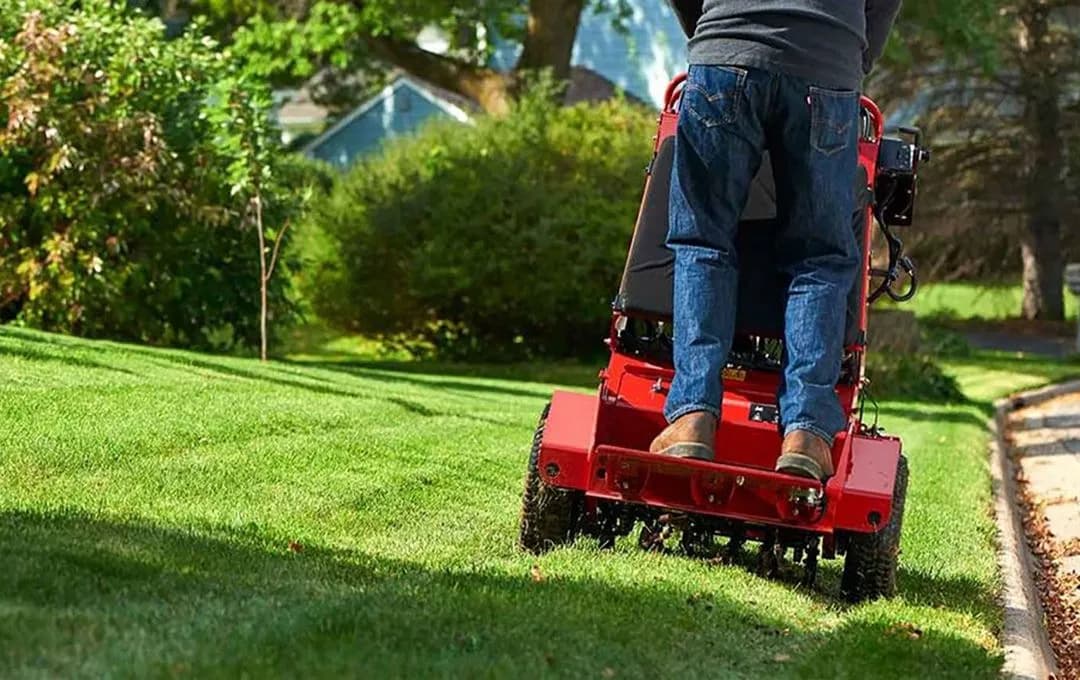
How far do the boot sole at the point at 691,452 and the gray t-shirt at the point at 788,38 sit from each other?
1322 millimetres

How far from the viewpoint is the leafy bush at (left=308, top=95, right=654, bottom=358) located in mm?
23875

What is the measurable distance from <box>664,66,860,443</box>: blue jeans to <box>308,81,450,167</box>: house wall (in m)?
37.1

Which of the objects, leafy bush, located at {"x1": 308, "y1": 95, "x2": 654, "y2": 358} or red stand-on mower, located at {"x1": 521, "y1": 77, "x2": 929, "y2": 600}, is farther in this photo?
leafy bush, located at {"x1": 308, "y1": 95, "x2": 654, "y2": 358}

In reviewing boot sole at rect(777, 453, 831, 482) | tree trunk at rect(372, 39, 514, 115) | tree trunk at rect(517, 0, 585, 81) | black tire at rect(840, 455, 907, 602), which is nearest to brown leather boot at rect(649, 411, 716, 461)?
boot sole at rect(777, 453, 831, 482)

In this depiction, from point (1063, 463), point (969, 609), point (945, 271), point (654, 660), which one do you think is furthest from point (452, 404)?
point (945, 271)

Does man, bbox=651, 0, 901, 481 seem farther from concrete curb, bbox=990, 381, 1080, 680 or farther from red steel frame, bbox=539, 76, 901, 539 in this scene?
concrete curb, bbox=990, 381, 1080, 680

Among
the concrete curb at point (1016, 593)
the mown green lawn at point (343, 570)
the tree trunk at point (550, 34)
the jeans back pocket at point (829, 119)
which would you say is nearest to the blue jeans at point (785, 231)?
the jeans back pocket at point (829, 119)

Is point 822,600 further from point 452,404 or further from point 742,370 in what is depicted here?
point 452,404

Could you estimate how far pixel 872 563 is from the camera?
24.4ft

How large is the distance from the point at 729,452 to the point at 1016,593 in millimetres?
2228

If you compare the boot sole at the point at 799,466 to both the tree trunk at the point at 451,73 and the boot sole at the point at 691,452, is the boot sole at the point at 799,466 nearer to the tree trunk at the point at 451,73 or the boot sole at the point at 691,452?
the boot sole at the point at 691,452

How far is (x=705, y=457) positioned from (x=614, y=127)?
18.3 m

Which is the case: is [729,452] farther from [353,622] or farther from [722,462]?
[353,622]

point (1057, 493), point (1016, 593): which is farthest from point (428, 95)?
point (1016, 593)
